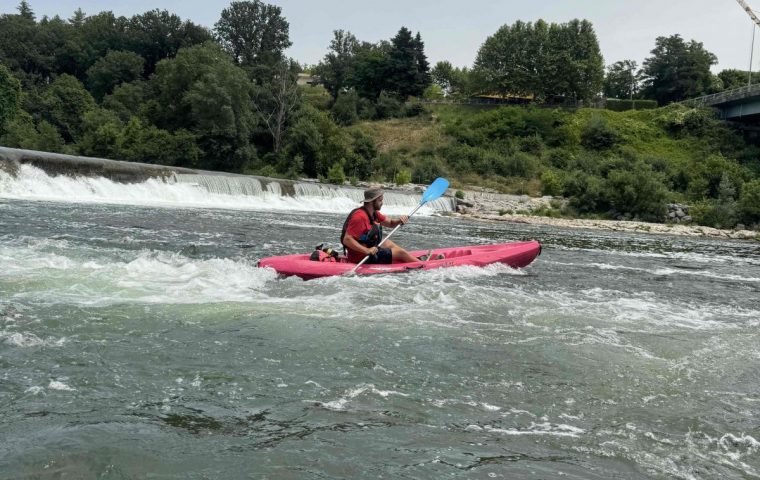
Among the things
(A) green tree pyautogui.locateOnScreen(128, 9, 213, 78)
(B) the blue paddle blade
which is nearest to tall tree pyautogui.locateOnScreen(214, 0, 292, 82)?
(A) green tree pyautogui.locateOnScreen(128, 9, 213, 78)

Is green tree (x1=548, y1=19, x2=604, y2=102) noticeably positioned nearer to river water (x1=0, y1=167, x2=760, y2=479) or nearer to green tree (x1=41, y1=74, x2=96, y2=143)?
green tree (x1=41, y1=74, x2=96, y2=143)

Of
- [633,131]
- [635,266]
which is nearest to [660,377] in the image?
[635,266]

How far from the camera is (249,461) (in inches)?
116

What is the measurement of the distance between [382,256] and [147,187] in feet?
48.2

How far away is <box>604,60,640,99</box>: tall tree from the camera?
2349 inches

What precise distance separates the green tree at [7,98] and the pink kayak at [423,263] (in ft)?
132

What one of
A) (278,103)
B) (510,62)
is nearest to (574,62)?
(510,62)

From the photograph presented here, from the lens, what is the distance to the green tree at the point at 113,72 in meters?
54.8

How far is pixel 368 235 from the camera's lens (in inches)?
334

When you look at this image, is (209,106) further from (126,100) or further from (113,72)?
(113,72)

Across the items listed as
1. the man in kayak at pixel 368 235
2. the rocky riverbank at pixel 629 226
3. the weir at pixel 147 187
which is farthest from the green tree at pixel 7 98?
the man in kayak at pixel 368 235

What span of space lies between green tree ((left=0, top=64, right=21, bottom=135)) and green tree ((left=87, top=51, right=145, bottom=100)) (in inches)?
498

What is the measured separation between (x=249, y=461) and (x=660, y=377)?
320 cm

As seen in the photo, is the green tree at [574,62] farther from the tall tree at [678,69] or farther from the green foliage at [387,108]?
the green foliage at [387,108]
